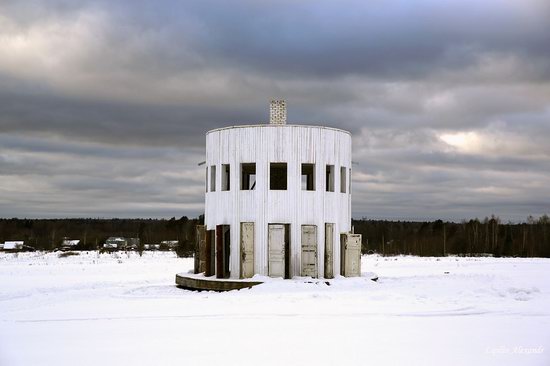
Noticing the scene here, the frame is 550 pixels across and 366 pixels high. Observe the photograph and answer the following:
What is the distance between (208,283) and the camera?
1088 inches

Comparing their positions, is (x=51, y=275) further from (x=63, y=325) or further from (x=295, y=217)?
(x=63, y=325)

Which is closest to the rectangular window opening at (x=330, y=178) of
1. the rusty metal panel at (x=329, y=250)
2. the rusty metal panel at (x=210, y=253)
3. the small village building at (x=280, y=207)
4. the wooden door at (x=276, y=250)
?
the small village building at (x=280, y=207)

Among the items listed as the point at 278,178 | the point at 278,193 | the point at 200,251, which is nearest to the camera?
the point at 278,193

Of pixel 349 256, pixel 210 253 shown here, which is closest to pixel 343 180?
pixel 349 256

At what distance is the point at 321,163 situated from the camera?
28.7m

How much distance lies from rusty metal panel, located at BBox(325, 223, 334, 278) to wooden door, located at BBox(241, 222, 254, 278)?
11.2 ft

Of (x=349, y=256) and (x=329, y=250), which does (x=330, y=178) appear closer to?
(x=329, y=250)

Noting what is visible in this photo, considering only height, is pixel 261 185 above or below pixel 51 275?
above

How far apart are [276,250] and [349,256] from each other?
4.01 metres

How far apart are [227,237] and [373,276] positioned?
724cm

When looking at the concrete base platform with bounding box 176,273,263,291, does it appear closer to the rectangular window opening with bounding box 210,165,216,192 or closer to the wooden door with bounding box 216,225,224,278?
the wooden door with bounding box 216,225,224,278

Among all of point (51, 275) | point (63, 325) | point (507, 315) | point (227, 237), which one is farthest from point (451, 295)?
point (51, 275)

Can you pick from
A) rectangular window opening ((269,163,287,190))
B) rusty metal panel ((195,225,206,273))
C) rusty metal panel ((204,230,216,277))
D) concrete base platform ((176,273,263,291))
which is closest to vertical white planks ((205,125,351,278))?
rusty metal panel ((204,230,216,277))

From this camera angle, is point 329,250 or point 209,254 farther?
point 209,254
